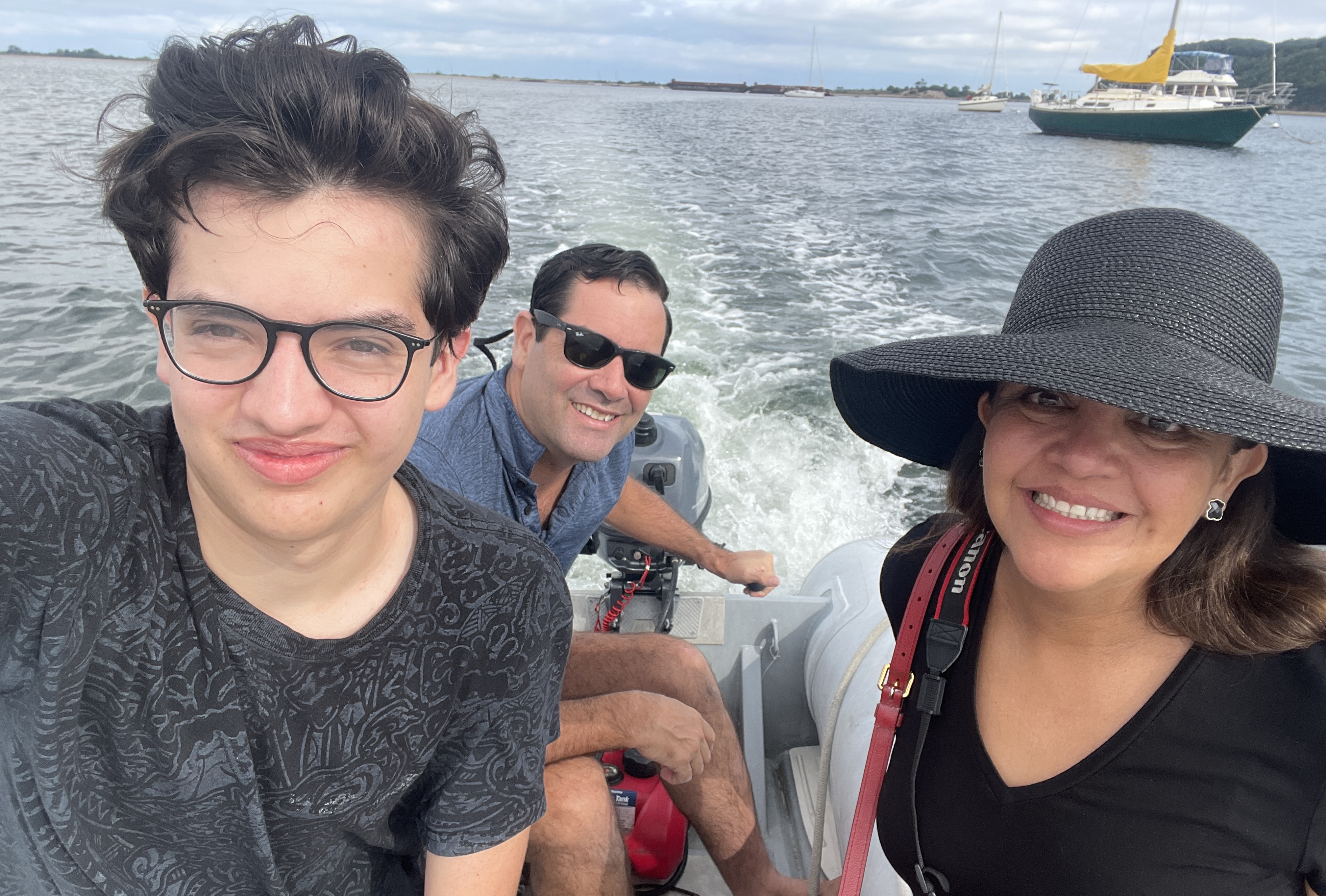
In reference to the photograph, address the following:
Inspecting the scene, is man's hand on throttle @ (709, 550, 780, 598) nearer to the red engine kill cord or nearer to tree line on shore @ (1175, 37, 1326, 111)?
the red engine kill cord

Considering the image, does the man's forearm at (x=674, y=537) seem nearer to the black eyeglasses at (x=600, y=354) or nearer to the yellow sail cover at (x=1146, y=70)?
the black eyeglasses at (x=600, y=354)

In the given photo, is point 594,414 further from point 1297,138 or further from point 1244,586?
point 1297,138

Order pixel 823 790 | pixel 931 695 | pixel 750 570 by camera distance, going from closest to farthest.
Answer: pixel 931 695 < pixel 823 790 < pixel 750 570

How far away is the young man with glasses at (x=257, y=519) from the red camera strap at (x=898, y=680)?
58 cm

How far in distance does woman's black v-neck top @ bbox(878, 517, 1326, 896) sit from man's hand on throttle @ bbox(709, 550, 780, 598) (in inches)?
44.1

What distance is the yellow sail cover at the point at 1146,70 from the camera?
101 feet

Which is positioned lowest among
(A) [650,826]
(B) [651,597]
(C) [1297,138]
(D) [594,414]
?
(A) [650,826]

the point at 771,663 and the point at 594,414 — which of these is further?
the point at 771,663

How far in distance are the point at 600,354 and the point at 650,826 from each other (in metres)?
1.13

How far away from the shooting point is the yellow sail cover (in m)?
30.8

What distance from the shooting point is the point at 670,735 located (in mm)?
1688

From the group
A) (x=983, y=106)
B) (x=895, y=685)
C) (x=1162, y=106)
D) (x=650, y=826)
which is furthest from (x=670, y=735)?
(x=983, y=106)

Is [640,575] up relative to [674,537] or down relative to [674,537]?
down

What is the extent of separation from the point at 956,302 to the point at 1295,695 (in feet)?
24.6
